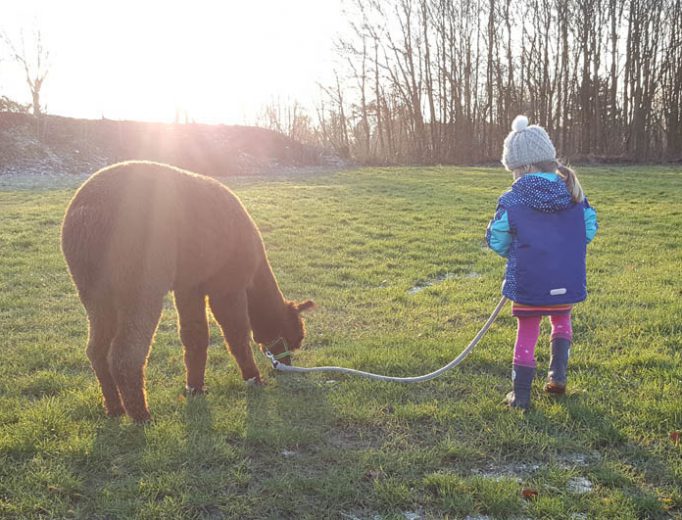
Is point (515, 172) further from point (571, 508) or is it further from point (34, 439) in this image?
point (34, 439)

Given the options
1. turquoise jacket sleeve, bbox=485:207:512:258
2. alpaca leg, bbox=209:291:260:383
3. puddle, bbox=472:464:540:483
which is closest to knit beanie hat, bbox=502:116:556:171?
turquoise jacket sleeve, bbox=485:207:512:258

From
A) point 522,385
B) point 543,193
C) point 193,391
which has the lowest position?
point 193,391

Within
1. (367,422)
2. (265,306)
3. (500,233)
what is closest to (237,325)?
(265,306)

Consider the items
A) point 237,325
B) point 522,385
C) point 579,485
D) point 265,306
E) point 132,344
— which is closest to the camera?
point 579,485

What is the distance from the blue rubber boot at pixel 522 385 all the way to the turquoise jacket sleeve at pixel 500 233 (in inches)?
37.6

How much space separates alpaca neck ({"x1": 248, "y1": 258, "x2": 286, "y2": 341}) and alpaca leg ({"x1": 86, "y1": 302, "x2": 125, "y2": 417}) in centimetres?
154

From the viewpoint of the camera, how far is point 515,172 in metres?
4.46

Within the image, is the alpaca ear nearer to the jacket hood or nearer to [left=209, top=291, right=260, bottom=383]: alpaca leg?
[left=209, top=291, right=260, bottom=383]: alpaca leg

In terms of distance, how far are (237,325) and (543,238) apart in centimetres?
269

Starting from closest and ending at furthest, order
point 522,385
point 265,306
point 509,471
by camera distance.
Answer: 1. point 509,471
2. point 522,385
3. point 265,306

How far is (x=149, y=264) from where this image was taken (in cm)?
403

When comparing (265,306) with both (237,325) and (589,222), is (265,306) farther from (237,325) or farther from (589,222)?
(589,222)

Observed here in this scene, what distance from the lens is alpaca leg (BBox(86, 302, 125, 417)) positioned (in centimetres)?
405

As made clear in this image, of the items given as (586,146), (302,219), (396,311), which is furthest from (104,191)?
(586,146)
